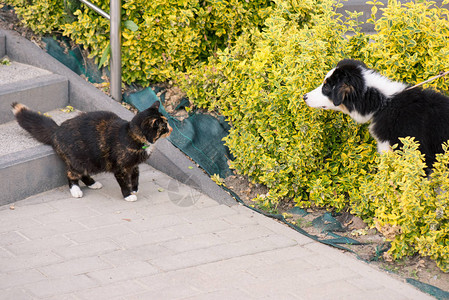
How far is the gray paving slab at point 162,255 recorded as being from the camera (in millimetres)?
3555

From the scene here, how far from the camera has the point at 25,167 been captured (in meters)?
4.55

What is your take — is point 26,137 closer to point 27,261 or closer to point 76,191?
point 76,191

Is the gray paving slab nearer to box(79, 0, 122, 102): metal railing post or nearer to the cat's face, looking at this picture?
the cat's face

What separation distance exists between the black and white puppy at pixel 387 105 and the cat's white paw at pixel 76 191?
1988 millimetres

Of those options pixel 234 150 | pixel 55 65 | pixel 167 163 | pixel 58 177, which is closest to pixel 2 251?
pixel 58 177

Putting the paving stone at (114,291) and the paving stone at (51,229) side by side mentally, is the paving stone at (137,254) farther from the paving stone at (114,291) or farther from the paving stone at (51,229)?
the paving stone at (51,229)

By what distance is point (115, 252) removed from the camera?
3947 millimetres

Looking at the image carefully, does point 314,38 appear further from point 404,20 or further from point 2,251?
point 2,251

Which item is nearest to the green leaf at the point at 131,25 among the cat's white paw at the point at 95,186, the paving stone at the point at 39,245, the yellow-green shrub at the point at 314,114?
the yellow-green shrub at the point at 314,114

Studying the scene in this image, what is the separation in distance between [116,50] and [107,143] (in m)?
1.34

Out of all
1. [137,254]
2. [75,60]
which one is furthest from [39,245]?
[75,60]

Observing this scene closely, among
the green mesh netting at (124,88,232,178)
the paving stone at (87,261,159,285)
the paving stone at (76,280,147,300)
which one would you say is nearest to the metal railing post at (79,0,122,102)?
the green mesh netting at (124,88,232,178)

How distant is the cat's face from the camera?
4520 mm

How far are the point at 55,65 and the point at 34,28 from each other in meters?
0.55
